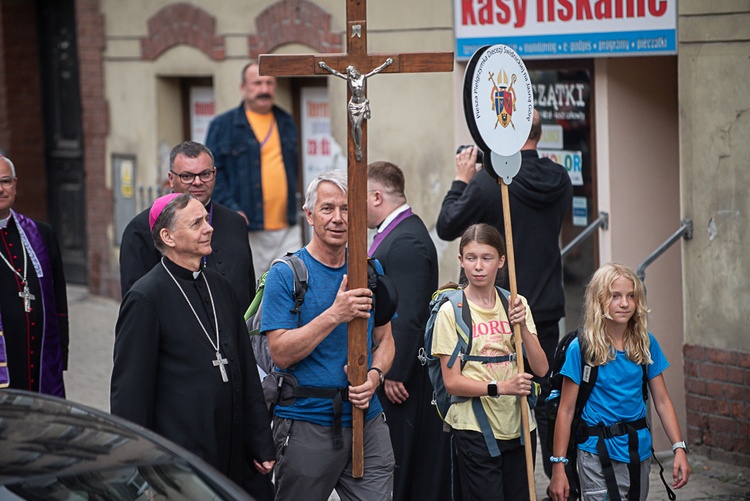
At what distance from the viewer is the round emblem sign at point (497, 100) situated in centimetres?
541

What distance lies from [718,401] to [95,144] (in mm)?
7886

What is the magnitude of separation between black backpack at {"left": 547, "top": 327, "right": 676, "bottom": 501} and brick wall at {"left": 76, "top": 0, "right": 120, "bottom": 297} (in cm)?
842

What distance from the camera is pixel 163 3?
1223 centimetres

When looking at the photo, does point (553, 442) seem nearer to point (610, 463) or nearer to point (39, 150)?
point (610, 463)

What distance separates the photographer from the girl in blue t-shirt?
534cm

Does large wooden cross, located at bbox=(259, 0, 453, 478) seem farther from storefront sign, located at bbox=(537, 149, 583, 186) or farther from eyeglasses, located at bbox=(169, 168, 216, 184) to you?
storefront sign, located at bbox=(537, 149, 583, 186)

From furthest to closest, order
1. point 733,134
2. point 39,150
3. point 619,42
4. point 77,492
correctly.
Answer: point 39,150 → point 619,42 → point 733,134 → point 77,492

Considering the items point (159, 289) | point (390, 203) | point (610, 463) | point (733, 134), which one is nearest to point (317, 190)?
point (159, 289)

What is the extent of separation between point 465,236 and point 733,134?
7.75ft

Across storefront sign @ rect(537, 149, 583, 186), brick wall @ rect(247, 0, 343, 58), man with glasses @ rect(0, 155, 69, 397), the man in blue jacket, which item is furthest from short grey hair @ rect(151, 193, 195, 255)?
brick wall @ rect(247, 0, 343, 58)

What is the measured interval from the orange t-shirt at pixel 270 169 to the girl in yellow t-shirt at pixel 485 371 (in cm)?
441

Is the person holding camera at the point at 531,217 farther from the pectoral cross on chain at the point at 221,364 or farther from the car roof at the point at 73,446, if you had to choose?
the car roof at the point at 73,446

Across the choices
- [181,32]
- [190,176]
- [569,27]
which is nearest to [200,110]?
[181,32]

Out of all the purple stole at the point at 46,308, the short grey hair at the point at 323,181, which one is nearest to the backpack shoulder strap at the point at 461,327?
the short grey hair at the point at 323,181
